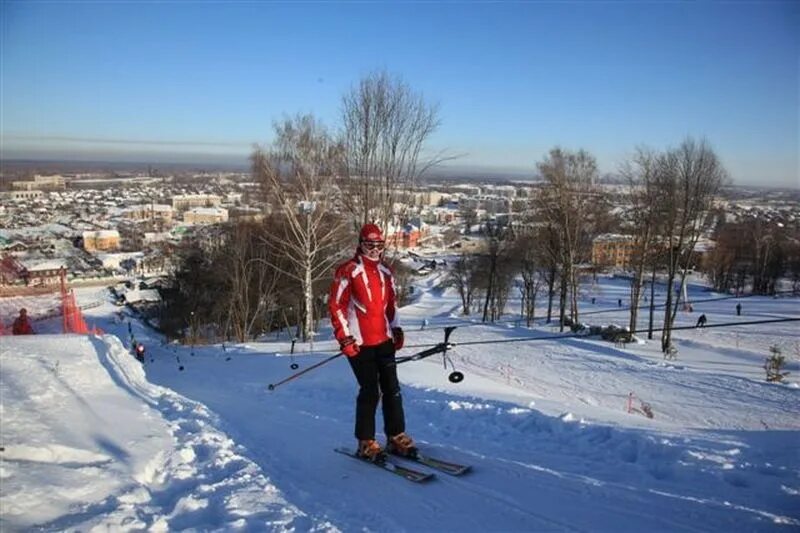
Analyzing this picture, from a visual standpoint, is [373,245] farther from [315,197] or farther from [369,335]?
[315,197]

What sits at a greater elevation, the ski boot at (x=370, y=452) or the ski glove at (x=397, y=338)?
the ski glove at (x=397, y=338)

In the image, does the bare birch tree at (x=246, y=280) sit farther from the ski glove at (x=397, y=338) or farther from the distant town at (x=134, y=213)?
the ski glove at (x=397, y=338)

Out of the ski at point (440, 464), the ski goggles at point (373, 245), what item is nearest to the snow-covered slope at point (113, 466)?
the ski at point (440, 464)

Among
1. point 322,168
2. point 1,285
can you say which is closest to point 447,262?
point 322,168

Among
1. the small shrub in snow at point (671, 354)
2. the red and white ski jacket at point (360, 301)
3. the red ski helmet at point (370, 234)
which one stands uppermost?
the red ski helmet at point (370, 234)

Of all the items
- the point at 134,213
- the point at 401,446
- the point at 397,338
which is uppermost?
the point at 134,213

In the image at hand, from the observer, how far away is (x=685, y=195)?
27.1 metres

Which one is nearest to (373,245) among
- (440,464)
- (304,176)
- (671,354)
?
(440,464)

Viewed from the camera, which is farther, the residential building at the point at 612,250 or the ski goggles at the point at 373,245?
the residential building at the point at 612,250

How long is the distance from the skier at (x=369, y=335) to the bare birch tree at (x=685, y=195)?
2359 centimetres

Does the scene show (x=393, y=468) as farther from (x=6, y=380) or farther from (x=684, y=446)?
(x=6, y=380)

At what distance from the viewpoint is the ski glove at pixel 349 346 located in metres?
5.29

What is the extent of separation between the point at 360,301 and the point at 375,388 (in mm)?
898

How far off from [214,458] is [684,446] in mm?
4616
